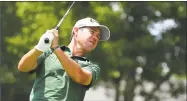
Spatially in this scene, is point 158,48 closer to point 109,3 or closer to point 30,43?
point 109,3

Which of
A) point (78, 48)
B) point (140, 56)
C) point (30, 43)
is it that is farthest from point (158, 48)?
point (78, 48)

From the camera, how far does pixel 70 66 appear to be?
2986mm

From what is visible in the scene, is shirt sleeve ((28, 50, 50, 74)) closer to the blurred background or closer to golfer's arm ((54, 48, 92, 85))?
golfer's arm ((54, 48, 92, 85))

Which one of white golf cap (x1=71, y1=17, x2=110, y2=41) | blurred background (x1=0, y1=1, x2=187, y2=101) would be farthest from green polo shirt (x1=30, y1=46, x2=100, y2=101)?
blurred background (x1=0, y1=1, x2=187, y2=101)

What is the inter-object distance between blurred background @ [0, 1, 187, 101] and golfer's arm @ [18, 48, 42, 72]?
1235 cm

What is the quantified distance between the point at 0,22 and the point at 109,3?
3468mm

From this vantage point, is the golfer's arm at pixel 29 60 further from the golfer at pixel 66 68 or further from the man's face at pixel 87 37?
the man's face at pixel 87 37

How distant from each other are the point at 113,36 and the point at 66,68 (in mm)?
14154

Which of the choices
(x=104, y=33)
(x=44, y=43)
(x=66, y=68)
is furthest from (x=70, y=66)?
(x=104, y=33)

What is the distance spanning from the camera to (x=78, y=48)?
3248 millimetres

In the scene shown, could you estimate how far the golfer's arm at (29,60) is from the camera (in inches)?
121

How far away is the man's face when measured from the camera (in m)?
3.23

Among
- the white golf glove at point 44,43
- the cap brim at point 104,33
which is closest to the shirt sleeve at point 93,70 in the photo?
the cap brim at point 104,33

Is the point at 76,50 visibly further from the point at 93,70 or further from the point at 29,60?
the point at 29,60
